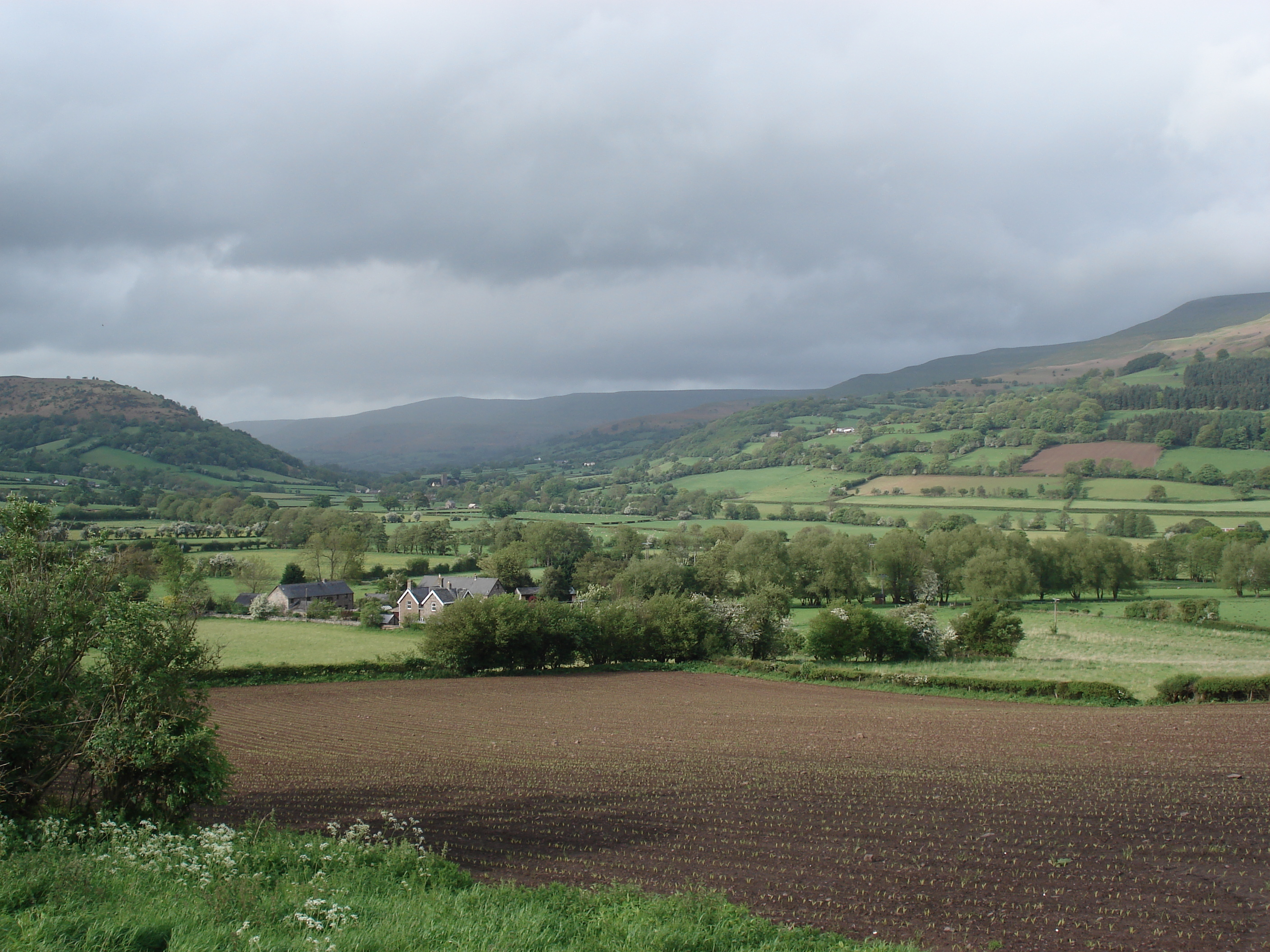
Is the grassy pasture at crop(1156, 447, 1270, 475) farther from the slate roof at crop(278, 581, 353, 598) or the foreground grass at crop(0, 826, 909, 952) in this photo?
the foreground grass at crop(0, 826, 909, 952)

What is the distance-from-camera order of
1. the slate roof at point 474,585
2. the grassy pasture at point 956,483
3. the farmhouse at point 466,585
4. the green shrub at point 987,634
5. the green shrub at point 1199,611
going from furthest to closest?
the grassy pasture at point 956,483 < the slate roof at point 474,585 < the farmhouse at point 466,585 < the green shrub at point 1199,611 < the green shrub at point 987,634

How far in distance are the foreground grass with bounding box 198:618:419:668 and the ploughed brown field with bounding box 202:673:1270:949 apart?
18556 mm

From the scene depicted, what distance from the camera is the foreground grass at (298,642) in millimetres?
53781

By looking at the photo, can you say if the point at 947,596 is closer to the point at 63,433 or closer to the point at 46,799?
the point at 46,799

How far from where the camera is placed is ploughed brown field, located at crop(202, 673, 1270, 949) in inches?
464

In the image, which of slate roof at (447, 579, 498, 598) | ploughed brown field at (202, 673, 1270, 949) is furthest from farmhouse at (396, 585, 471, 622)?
ploughed brown field at (202, 673, 1270, 949)

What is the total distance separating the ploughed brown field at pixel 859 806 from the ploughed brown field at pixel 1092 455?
14685 centimetres

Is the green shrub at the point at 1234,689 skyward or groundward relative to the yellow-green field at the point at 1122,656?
skyward

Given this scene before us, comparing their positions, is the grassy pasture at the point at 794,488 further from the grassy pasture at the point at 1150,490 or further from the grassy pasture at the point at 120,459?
the grassy pasture at the point at 120,459

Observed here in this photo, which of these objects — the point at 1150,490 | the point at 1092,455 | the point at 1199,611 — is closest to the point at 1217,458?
the point at 1092,455

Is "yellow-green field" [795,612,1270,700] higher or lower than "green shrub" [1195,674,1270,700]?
lower

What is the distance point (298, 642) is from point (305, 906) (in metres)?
57.9

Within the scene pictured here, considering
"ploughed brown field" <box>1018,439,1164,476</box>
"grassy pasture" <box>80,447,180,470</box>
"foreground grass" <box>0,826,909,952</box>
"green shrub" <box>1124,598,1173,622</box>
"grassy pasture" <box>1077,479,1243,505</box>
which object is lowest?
"green shrub" <box>1124,598,1173,622</box>

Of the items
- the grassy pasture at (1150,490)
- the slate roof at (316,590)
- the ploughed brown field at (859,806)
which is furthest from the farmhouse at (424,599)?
the grassy pasture at (1150,490)
